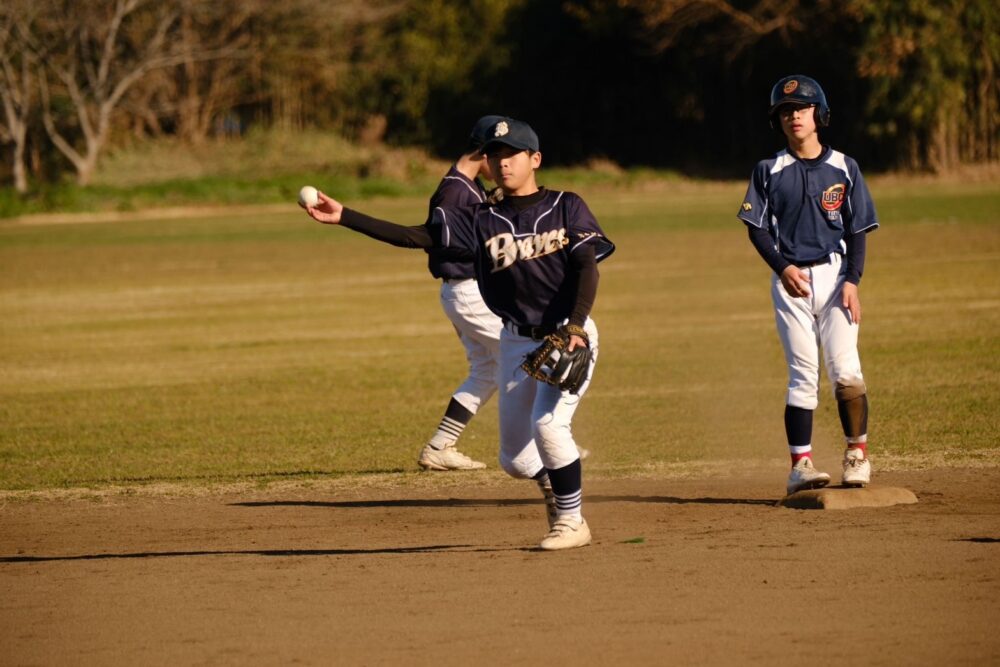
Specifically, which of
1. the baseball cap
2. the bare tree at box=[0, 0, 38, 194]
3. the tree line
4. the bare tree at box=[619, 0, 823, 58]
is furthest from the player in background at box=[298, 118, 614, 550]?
the bare tree at box=[0, 0, 38, 194]

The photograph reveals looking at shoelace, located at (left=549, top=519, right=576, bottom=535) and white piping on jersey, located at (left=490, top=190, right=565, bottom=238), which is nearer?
white piping on jersey, located at (left=490, top=190, right=565, bottom=238)

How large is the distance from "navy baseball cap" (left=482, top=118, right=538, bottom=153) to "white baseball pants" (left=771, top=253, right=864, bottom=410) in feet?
5.62

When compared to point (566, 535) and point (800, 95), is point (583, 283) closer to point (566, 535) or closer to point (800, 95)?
point (566, 535)

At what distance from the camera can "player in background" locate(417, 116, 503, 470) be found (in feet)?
27.2

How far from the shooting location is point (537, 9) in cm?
5722

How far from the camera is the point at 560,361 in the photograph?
19.7ft

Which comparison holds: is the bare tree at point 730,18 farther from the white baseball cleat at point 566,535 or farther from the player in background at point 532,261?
the white baseball cleat at point 566,535

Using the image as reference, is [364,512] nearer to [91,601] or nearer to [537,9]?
[91,601]

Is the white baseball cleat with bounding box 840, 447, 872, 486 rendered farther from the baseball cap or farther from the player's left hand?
the baseball cap

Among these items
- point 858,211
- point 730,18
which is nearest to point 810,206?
point 858,211

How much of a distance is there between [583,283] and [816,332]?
1761mm

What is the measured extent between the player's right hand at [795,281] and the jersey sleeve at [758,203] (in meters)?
0.29

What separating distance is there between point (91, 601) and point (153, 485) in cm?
301

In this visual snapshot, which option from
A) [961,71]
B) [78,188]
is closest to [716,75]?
[961,71]
